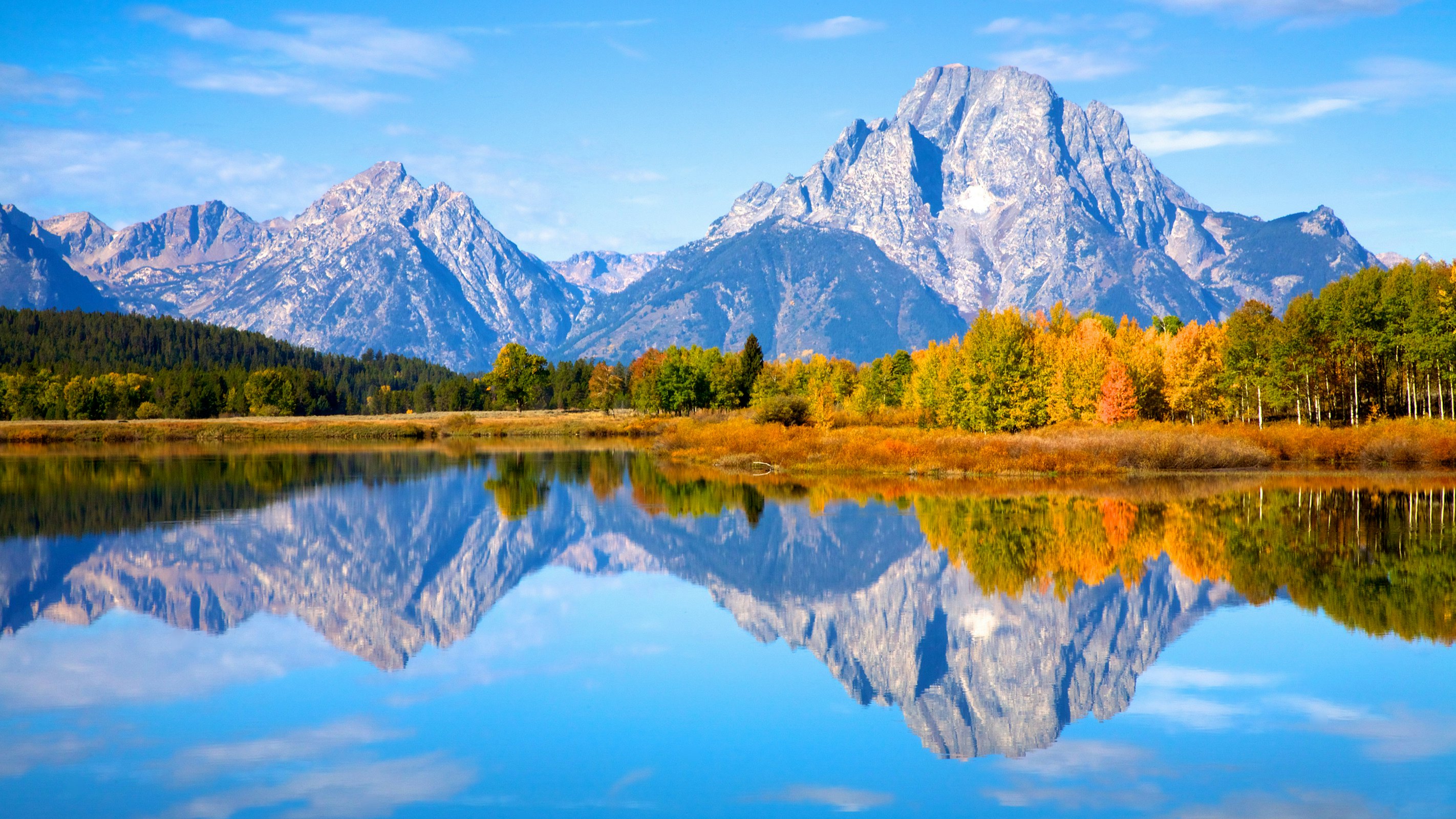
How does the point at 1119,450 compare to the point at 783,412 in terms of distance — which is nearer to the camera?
the point at 1119,450

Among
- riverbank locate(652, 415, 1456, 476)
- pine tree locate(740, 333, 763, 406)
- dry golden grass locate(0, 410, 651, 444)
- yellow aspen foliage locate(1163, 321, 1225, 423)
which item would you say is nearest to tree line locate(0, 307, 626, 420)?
dry golden grass locate(0, 410, 651, 444)

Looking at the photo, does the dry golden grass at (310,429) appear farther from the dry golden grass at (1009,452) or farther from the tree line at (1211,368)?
the dry golden grass at (1009,452)

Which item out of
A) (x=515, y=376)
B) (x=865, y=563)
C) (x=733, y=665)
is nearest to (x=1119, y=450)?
(x=865, y=563)

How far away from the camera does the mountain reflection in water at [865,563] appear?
1914cm

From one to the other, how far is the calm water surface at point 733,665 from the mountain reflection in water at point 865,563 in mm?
149

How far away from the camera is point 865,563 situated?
2931 cm

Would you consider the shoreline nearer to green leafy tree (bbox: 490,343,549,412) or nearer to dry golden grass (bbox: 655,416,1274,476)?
dry golden grass (bbox: 655,416,1274,476)

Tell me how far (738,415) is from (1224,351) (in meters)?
43.3

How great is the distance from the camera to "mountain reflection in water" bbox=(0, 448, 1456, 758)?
62.8 feet

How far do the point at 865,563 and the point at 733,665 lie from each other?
10833mm

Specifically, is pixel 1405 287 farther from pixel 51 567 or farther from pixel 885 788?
pixel 51 567

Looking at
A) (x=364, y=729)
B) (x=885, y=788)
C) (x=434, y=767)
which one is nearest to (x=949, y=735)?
(x=885, y=788)

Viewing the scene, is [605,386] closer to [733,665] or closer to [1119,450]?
[1119,450]

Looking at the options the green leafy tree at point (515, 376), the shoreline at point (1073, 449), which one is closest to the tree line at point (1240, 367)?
the shoreline at point (1073, 449)
